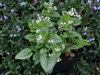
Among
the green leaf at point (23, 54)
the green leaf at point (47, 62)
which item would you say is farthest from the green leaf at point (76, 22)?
the green leaf at point (23, 54)

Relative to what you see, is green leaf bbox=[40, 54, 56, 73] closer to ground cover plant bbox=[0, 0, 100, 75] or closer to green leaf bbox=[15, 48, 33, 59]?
green leaf bbox=[15, 48, 33, 59]

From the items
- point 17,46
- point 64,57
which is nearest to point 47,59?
point 64,57

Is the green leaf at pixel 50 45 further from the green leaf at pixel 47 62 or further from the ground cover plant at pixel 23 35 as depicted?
the ground cover plant at pixel 23 35

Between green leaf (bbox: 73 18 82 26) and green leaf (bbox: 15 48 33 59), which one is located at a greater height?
green leaf (bbox: 73 18 82 26)

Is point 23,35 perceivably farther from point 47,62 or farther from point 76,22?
point 76,22

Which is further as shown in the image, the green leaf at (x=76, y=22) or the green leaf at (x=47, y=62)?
the green leaf at (x=76, y=22)

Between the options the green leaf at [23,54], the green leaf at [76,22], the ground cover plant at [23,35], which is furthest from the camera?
the ground cover plant at [23,35]

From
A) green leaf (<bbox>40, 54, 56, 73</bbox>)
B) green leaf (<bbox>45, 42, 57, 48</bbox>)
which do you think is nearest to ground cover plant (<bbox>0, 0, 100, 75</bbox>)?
green leaf (<bbox>40, 54, 56, 73</bbox>)

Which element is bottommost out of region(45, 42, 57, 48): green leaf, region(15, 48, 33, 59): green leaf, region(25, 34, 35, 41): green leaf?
region(15, 48, 33, 59): green leaf
